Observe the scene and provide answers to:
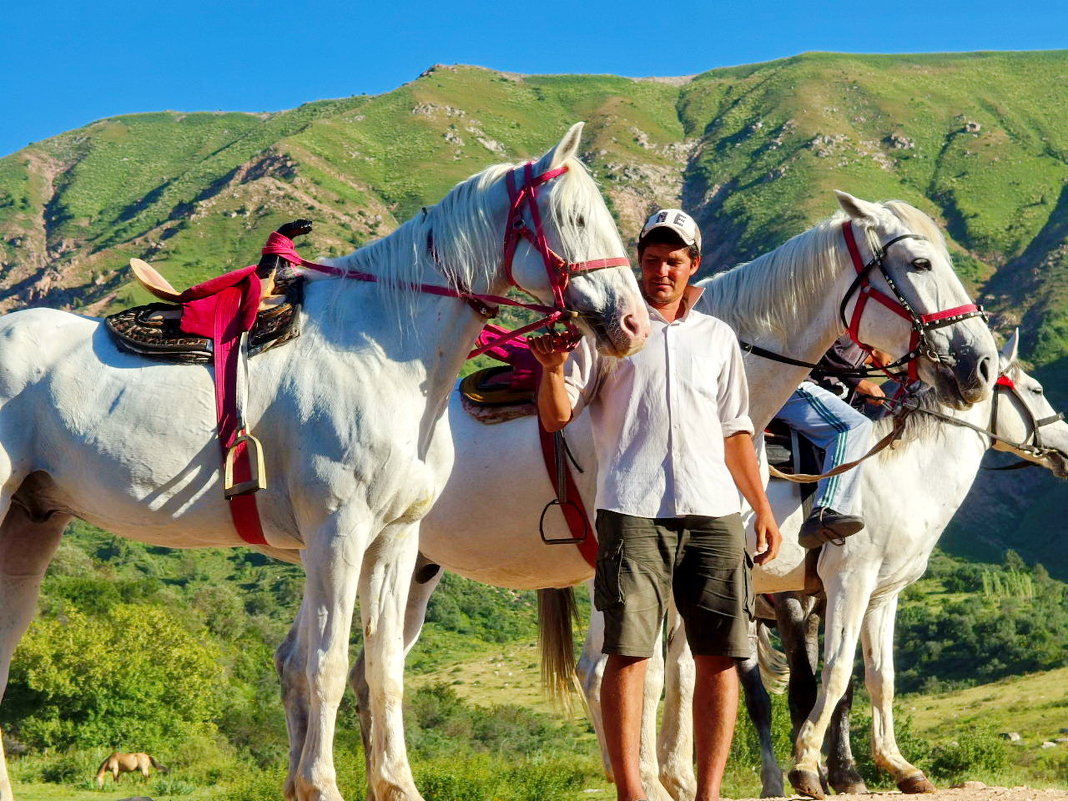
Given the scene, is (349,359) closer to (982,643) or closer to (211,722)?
(211,722)

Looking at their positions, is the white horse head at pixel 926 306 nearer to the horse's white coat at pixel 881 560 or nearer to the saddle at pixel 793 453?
the saddle at pixel 793 453

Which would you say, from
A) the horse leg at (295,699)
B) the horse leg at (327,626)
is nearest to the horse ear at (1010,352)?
the horse leg at (295,699)

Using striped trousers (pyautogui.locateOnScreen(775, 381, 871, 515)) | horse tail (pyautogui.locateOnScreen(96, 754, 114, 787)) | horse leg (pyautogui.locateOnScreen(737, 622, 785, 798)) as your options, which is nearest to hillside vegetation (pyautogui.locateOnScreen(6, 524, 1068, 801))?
horse tail (pyautogui.locateOnScreen(96, 754, 114, 787))

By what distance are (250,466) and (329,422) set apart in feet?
1.26

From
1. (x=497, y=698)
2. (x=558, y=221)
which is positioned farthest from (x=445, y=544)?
(x=497, y=698)

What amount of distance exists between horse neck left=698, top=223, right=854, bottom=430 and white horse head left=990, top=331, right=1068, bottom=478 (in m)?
2.98

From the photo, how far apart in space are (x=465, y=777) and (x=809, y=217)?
245ft

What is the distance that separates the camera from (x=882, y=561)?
25.7ft

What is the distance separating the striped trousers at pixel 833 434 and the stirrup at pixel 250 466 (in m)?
3.72

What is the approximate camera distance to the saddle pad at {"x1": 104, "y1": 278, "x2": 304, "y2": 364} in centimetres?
527

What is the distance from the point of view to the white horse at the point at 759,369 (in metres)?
6.32

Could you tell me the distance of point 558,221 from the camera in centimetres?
495

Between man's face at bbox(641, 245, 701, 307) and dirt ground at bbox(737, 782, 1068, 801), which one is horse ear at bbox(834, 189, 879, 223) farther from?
dirt ground at bbox(737, 782, 1068, 801)

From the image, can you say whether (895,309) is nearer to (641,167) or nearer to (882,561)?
(882,561)
